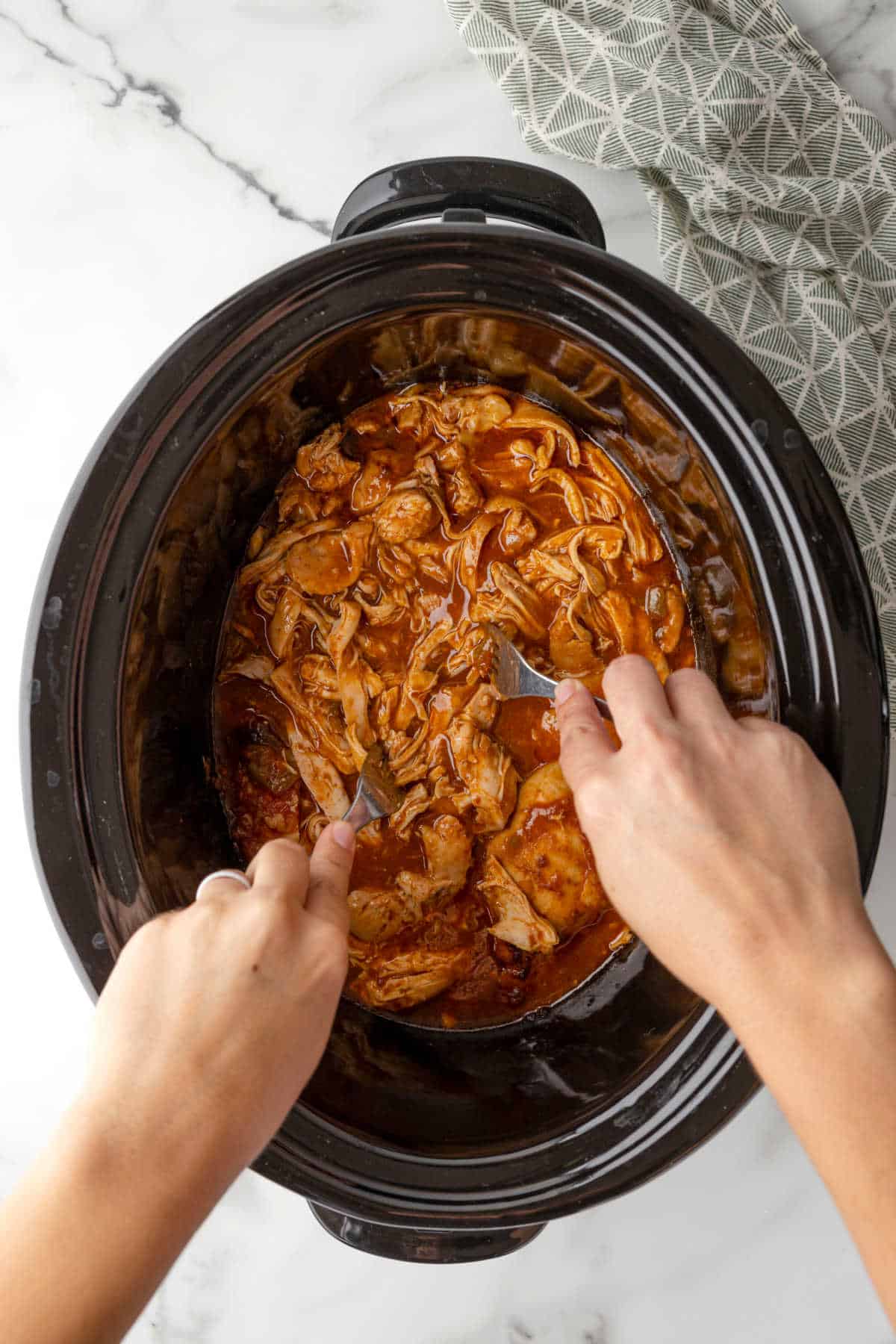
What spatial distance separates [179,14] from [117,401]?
719mm

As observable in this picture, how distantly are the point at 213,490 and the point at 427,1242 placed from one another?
46.8 inches

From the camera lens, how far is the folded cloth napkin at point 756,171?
169 cm

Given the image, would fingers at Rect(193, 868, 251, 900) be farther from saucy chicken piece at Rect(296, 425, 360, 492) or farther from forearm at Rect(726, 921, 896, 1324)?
saucy chicken piece at Rect(296, 425, 360, 492)

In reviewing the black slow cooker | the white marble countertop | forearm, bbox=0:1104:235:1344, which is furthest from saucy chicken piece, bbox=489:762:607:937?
forearm, bbox=0:1104:235:1344

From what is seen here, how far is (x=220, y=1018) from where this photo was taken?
3.40 feet

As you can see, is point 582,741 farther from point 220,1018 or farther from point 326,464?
point 326,464

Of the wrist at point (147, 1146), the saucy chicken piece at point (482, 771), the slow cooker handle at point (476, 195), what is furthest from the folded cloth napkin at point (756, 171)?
the wrist at point (147, 1146)

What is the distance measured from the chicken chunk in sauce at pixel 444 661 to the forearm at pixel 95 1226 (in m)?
0.76

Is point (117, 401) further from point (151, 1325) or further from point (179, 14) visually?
point (151, 1325)

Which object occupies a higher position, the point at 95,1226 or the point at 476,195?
the point at 476,195

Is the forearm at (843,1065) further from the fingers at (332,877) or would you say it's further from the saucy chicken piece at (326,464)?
the saucy chicken piece at (326,464)

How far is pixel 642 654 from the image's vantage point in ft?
5.76

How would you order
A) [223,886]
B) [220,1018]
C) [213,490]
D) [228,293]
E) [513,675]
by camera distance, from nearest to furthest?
[220,1018]
[223,886]
[213,490]
[513,675]
[228,293]

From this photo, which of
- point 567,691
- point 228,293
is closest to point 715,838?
point 567,691
